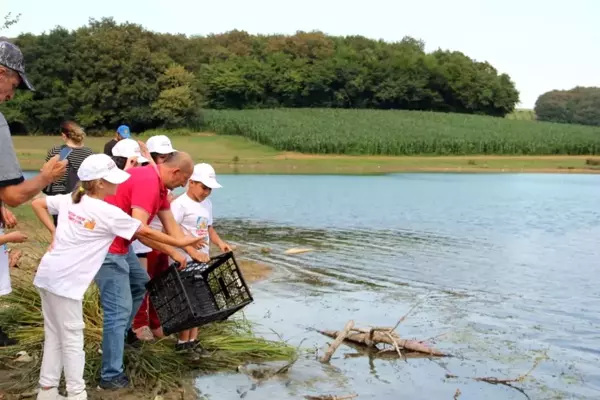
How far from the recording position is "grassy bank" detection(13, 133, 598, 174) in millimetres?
48006

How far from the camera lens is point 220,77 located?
94.7 metres

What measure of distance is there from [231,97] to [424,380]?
91278 millimetres

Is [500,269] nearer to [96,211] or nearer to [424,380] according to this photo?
[424,380]

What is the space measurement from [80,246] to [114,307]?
76 cm

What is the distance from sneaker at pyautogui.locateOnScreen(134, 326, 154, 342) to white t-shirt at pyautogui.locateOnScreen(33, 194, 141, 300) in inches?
69.9

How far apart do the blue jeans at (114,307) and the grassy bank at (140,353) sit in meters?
0.23

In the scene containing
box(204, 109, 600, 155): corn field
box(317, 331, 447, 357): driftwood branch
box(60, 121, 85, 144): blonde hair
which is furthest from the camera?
box(204, 109, 600, 155): corn field

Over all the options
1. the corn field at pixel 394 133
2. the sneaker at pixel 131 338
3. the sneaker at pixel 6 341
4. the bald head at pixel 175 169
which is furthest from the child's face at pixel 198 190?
the corn field at pixel 394 133

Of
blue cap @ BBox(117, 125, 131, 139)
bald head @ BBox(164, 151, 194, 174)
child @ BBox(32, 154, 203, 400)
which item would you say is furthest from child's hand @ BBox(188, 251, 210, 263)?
blue cap @ BBox(117, 125, 131, 139)

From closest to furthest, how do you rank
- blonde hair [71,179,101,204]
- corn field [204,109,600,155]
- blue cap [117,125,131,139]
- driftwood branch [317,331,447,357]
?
blonde hair [71,179,101,204] → driftwood branch [317,331,447,357] → blue cap [117,125,131,139] → corn field [204,109,600,155]

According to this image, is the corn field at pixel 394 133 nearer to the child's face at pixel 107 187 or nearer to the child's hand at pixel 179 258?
the child's hand at pixel 179 258

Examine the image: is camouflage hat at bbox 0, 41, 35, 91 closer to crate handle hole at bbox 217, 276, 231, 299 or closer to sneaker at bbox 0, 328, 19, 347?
crate handle hole at bbox 217, 276, 231, 299

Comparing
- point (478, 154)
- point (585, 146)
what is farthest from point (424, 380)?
point (585, 146)

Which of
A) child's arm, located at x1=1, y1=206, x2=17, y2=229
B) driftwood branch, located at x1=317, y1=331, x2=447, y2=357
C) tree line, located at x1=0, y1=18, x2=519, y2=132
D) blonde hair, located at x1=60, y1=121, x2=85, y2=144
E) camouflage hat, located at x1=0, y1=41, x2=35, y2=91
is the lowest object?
driftwood branch, located at x1=317, y1=331, x2=447, y2=357
